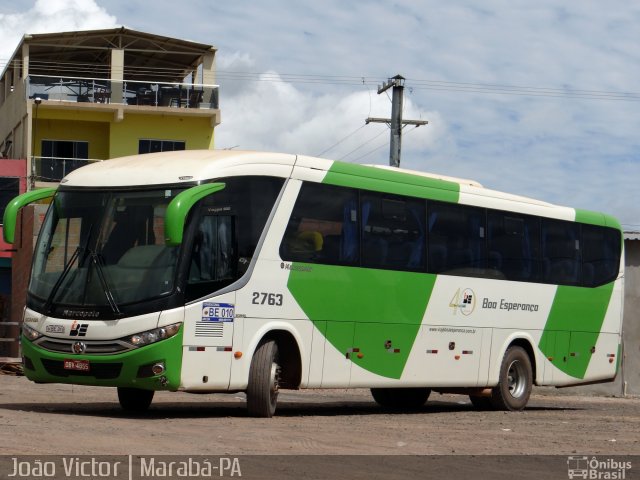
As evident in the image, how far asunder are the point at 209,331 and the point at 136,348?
984 mm

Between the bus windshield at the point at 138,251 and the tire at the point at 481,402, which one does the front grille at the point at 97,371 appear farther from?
the tire at the point at 481,402

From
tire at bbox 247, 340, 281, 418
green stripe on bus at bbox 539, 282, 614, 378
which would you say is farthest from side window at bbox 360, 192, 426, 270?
green stripe on bus at bbox 539, 282, 614, 378

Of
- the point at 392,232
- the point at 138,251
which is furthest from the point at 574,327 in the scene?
the point at 138,251

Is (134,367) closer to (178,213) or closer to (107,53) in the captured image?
(178,213)

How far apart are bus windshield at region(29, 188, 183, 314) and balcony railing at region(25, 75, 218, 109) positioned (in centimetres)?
3666

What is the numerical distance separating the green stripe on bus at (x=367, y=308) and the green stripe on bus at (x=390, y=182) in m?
1.25

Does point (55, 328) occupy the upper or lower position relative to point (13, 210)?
lower

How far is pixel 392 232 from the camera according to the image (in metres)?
18.6

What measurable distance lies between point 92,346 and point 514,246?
8.62 metres

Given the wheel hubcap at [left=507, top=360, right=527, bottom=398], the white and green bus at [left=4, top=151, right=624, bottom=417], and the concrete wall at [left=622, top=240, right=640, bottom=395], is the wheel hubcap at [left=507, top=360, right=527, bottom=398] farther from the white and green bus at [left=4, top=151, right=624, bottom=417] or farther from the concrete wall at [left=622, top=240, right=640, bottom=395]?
the concrete wall at [left=622, top=240, right=640, bottom=395]

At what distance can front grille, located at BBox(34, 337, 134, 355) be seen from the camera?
15.2 meters

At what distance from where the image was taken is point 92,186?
1612 centimetres

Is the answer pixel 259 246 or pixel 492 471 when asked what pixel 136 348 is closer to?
pixel 259 246

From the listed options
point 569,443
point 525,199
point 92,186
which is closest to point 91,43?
point 525,199
